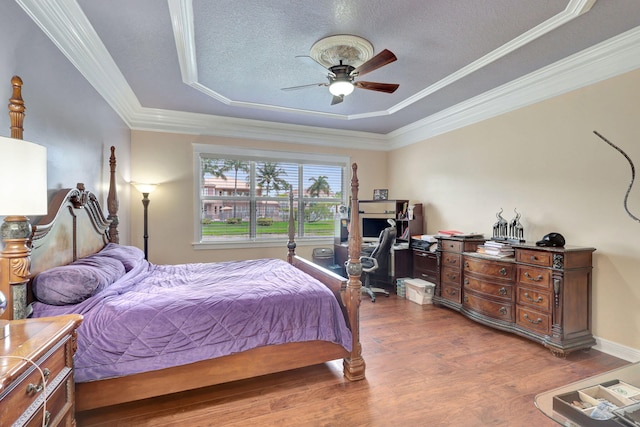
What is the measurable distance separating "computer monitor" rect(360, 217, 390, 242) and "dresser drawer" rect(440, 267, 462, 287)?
1501mm

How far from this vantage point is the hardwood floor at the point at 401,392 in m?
1.87

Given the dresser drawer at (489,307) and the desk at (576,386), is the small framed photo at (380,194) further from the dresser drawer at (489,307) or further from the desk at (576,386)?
the desk at (576,386)

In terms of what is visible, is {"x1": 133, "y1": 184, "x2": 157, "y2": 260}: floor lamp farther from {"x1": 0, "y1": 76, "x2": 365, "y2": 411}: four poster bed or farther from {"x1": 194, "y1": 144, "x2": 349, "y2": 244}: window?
{"x1": 0, "y1": 76, "x2": 365, "y2": 411}: four poster bed

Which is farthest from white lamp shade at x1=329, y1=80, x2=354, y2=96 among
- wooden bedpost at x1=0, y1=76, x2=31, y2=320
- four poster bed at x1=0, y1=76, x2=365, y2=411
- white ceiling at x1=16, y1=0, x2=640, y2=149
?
wooden bedpost at x1=0, y1=76, x2=31, y2=320

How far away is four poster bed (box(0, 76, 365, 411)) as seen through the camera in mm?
1810

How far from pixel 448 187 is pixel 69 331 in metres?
4.47

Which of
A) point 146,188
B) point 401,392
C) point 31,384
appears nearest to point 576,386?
point 401,392

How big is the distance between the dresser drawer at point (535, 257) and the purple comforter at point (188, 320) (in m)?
1.97

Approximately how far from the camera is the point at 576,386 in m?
1.42

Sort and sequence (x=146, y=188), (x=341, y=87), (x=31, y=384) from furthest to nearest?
(x=146, y=188)
(x=341, y=87)
(x=31, y=384)

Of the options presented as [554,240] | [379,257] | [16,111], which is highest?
[16,111]

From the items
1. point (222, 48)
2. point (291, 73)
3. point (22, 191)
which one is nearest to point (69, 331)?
point (22, 191)

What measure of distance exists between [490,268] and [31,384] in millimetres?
3628

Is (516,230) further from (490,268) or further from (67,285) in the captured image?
(67,285)
